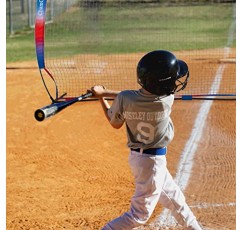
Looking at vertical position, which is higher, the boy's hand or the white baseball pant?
the boy's hand

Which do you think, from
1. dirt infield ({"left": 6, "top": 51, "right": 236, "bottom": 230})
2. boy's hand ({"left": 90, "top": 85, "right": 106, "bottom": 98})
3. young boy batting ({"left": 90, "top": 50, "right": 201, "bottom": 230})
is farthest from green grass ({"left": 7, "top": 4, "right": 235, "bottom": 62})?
young boy batting ({"left": 90, "top": 50, "right": 201, "bottom": 230})

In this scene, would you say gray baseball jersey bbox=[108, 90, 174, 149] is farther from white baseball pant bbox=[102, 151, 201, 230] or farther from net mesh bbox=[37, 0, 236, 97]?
net mesh bbox=[37, 0, 236, 97]

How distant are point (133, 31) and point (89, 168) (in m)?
12.3

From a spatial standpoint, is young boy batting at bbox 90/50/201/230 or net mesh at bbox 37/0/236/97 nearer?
young boy batting at bbox 90/50/201/230

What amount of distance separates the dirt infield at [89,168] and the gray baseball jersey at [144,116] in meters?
1.53

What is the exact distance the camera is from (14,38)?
64.2 feet

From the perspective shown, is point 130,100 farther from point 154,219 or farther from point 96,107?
point 96,107

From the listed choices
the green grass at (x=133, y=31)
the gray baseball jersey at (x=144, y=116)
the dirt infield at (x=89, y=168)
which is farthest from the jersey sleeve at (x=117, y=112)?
the green grass at (x=133, y=31)

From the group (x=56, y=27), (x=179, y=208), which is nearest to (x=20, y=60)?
(x=56, y=27)

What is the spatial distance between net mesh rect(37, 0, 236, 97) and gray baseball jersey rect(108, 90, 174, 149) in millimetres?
3550

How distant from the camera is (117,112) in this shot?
15.1 ft

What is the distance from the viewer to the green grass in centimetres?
1498

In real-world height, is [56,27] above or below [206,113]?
above

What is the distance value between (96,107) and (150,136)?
582cm
